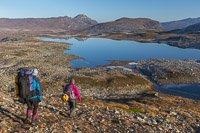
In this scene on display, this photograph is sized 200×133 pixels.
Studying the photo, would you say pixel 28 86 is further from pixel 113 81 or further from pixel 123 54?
pixel 123 54

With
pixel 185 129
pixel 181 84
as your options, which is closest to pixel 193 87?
pixel 181 84

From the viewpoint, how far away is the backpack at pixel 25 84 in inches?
312

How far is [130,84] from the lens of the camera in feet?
118

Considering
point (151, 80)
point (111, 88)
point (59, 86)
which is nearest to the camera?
point (59, 86)

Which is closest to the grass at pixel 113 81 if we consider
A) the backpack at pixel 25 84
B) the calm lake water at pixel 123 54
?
the calm lake water at pixel 123 54

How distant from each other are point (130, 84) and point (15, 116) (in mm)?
28416

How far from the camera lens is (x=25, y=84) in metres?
8.00

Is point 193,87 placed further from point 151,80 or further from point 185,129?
point 185,129

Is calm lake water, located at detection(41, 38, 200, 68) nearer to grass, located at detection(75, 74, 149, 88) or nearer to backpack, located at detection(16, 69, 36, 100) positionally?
grass, located at detection(75, 74, 149, 88)

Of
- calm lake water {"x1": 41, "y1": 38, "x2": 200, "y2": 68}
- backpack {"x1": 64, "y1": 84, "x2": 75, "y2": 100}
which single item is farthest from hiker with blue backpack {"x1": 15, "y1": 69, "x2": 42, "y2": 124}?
calm lake water {"x1": 41, "y1": 38, "x2": 200, "y2": 68}

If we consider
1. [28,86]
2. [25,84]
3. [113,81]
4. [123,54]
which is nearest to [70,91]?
[28,86]

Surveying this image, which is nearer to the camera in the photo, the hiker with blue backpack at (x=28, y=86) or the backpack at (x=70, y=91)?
the hiker with blue backpack at (x=28, y=86)

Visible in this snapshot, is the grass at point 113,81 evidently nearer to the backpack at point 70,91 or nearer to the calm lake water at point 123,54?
the calm lake water at point 123,54

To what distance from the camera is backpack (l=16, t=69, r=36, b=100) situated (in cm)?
793
